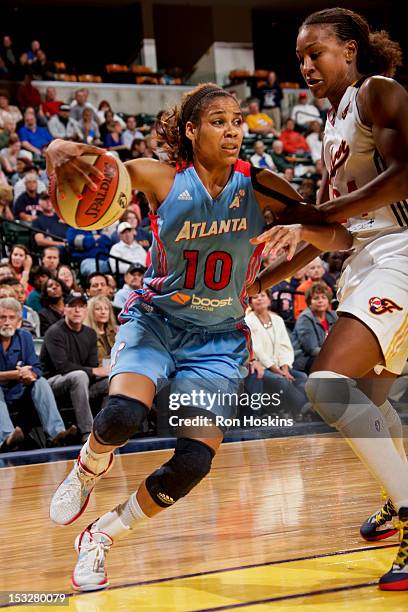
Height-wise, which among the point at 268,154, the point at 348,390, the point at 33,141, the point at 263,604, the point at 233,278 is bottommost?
the point at 268,154

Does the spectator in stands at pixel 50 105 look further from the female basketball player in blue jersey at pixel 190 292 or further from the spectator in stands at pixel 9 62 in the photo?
the female basketball player in blue jersey at pixel 190 292

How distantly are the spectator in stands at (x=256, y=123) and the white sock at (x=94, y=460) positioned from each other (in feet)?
46.8

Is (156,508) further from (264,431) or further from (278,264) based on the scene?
(264,431)

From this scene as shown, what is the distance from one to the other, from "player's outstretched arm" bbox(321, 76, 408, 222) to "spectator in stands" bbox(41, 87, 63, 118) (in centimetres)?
1221

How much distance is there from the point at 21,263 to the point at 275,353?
105 inches

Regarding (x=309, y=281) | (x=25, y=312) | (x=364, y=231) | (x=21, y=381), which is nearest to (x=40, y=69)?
(x=309, y=281)

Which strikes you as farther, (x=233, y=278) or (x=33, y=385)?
(x=33, y=385)

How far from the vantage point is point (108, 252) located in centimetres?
1010

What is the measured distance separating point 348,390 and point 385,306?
0.31 metres

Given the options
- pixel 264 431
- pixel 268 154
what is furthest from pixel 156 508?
pixel 268 154

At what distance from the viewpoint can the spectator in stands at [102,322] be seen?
24.3 feet

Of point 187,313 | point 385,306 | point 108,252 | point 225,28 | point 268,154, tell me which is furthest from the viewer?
point 225,28

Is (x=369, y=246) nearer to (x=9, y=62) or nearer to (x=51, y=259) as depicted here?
(x=51, y=259)

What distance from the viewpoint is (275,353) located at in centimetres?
768
